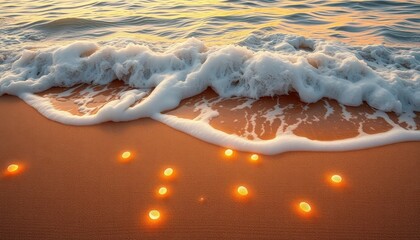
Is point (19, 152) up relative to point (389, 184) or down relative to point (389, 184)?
down

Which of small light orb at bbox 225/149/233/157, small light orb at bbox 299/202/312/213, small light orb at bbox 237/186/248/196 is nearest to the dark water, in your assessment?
small light orb at bbox 225/149/233/157

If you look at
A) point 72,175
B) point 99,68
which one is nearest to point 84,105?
point 99,68

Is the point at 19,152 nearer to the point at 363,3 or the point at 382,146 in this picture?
the point at 382,146

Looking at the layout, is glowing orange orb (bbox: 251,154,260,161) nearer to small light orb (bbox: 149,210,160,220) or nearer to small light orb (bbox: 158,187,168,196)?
small light orb (bbox: 158,187,168,196)

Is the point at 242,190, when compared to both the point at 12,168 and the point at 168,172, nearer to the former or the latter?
the point at 168,172

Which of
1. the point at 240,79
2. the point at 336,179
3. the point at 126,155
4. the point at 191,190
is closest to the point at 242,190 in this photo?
the point at 191,190

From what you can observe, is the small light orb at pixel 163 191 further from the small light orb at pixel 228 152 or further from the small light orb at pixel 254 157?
the small light orb at pixel 254 157

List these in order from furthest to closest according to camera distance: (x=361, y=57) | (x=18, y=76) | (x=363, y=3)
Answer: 1. (x=363, y=3)
2. (x=361, y=57)
3. (x=18, y=76)
